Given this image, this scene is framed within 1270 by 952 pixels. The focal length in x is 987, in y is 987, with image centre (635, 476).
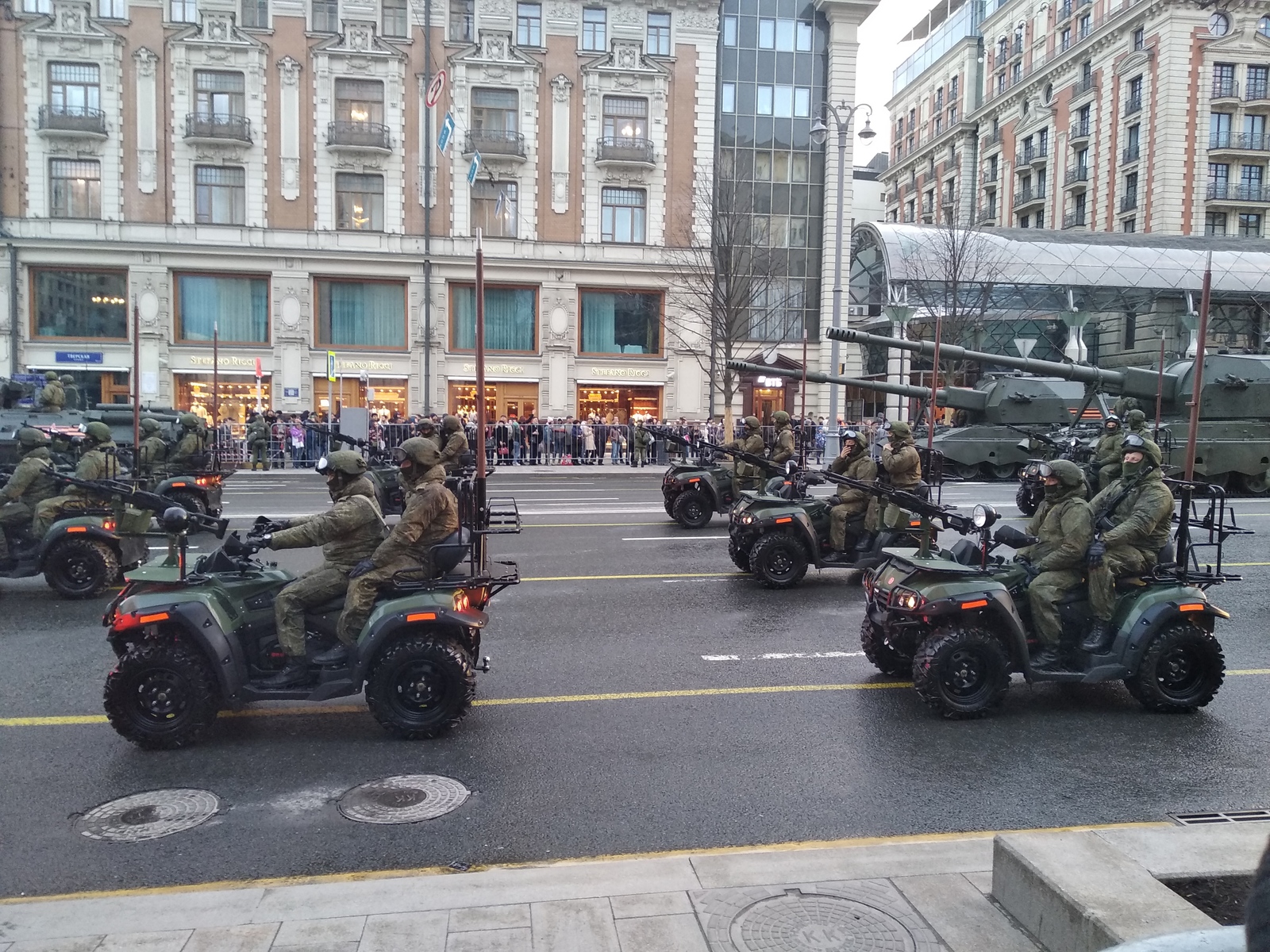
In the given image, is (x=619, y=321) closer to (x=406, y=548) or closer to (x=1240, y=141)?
(x=406, y=548)

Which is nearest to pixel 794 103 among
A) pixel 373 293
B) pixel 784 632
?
pixel 373 293

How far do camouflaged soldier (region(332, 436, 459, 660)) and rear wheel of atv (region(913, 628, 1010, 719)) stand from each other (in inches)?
136

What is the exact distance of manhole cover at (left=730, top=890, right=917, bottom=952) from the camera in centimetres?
395

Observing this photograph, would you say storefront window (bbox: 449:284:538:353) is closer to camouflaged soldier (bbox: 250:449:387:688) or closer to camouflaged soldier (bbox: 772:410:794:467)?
camouflaged soldier (bbox: 772:410:794:467)

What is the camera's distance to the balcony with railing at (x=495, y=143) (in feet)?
121

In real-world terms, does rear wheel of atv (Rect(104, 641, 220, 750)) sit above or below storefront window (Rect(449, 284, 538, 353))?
below

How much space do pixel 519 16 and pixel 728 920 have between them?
127ft

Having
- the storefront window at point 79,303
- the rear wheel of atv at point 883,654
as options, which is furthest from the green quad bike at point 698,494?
the storefront window at point 79,303

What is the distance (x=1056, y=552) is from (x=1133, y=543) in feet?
2.26

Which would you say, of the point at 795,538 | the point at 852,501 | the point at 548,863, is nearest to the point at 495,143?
the point at 852,501

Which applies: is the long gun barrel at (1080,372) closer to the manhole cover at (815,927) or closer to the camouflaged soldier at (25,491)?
the camouflaged soldier at (25,491)

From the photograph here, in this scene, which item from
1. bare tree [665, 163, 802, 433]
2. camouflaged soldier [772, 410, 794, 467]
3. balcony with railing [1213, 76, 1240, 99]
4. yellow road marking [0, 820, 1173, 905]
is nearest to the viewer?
yellow road marking [0, 820, 1173, 905]

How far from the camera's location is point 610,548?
1384 centimetres

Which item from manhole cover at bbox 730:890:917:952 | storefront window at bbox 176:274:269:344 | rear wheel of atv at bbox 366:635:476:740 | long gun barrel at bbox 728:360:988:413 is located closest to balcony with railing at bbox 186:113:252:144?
storefront window at bbox 176:274:269:344
